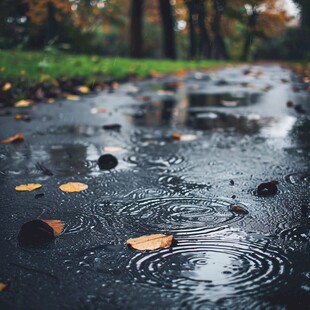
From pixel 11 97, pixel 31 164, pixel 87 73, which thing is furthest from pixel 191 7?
pixel 31 164

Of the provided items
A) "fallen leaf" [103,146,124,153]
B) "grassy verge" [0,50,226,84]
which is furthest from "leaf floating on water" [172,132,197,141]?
"grassy verge" [0,50,226,84]

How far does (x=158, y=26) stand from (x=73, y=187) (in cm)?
4853

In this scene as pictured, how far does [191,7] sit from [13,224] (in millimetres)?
26252

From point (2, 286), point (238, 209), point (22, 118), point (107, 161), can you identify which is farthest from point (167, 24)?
point (2, 286)

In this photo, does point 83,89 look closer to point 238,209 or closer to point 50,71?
point 50,71

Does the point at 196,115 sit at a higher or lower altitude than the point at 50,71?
lower

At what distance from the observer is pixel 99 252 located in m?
1.52

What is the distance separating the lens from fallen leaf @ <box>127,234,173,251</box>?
155 cm

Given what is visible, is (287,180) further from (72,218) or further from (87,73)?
(87,73)

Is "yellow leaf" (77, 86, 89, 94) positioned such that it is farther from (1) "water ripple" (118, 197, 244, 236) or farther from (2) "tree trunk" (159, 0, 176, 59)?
(2) "tree trunk" (159, 0, 176, 59)

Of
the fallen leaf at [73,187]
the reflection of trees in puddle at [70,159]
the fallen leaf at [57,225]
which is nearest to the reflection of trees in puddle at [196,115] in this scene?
the reflection of trees in puddle at [70,159]

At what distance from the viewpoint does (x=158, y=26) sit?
161 ft

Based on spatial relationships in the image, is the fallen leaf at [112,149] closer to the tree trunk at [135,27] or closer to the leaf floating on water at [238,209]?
the leaf floating on water at [238,209]

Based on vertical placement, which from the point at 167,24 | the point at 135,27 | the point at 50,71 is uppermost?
the point at 167,24
